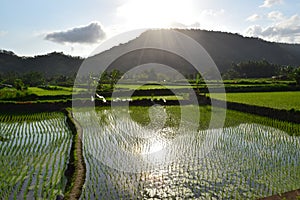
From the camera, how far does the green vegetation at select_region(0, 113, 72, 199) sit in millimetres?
6012

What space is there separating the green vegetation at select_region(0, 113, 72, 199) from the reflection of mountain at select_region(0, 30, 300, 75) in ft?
194

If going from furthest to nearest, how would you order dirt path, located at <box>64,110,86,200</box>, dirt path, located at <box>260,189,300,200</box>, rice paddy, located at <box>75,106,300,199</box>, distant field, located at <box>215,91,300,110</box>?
distant field, located at <box>215,91,300,110</box> < rice paddy, located at <box>75,106,300,199</box> < dirt path, located at <box>64,110,86,200</box> < dirt path, located at <box>260,189,300,200</box>

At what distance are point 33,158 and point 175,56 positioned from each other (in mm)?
75437

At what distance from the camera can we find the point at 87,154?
8523 mm

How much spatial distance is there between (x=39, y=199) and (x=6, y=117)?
12.2 m

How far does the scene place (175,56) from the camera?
81250 millimetres

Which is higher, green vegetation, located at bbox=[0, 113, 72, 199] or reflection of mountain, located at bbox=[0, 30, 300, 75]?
reflection of mountain, located at bbox=[0, 30, 300, 75]

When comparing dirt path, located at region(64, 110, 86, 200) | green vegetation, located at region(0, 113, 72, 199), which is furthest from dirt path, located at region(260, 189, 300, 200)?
green vegetation, located at region(0, 113, 72, 199)

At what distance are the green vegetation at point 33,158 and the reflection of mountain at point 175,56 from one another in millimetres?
59171

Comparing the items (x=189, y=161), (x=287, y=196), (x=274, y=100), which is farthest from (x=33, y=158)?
(x=274, y=100)

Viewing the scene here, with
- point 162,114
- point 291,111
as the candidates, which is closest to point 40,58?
point 162,114

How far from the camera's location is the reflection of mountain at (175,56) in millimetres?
71375

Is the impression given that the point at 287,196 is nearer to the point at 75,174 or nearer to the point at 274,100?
the point at 75,174

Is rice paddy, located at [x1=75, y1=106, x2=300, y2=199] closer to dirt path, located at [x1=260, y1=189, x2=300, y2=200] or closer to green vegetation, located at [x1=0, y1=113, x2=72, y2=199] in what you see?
dirt path, located at [x1=260, y1=189, x2=300, y2=200]
